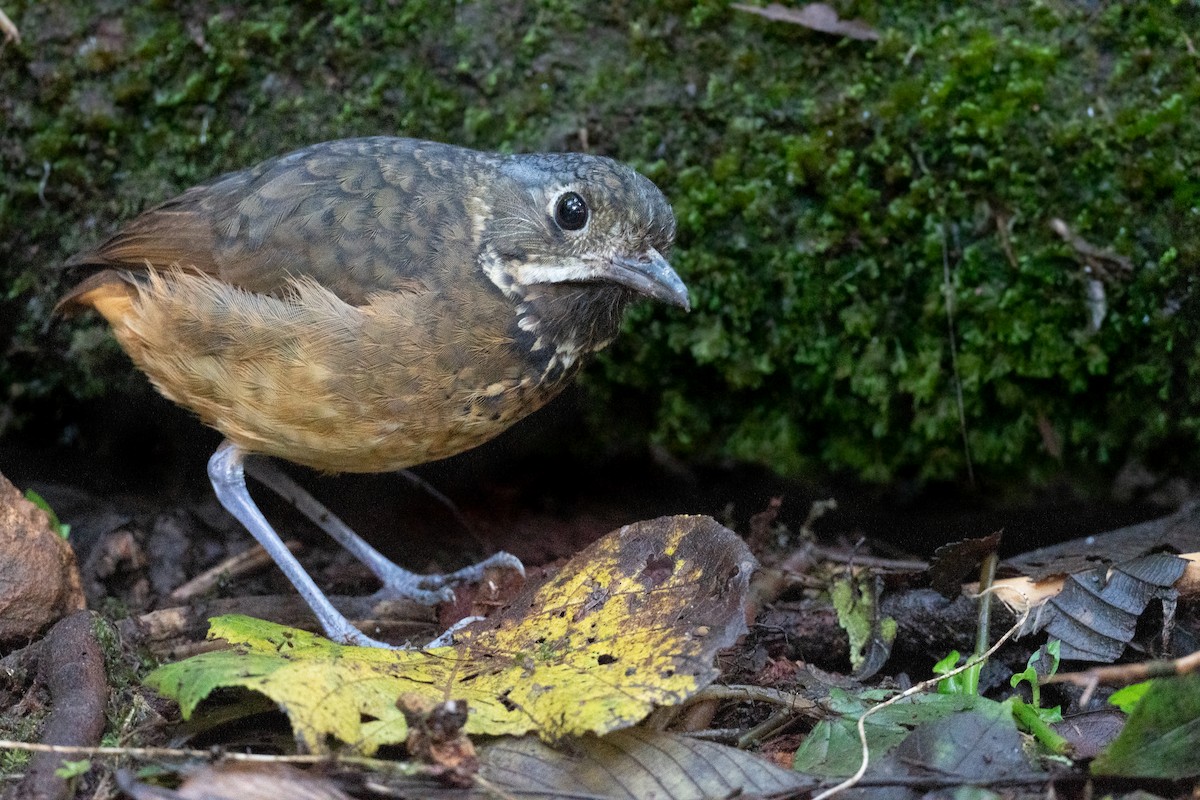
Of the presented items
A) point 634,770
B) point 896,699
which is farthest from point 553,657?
point 896,699

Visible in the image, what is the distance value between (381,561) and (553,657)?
1.81 m

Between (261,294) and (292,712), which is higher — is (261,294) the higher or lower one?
the higher one

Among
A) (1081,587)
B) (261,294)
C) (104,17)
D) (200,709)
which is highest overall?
(104,17)

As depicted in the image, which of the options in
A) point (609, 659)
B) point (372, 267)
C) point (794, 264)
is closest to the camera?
point (609, 659)

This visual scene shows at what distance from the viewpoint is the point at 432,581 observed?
4508mm

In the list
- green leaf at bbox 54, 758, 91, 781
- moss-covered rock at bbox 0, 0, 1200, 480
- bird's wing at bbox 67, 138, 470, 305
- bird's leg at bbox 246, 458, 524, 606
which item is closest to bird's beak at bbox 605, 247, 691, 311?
bird's wing at bbox 67, 138, 470, 305

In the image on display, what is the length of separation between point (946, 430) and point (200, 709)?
124 inches

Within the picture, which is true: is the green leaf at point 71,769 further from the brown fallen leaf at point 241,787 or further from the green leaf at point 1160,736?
the green leaf at point 1160,736

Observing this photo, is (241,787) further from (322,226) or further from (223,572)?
(223,572)

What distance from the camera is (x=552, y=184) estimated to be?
3.88 meters

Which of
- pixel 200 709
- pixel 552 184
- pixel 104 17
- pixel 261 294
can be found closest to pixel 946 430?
pixel 552 184

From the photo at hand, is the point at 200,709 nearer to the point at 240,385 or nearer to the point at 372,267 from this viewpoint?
the point at 240,385

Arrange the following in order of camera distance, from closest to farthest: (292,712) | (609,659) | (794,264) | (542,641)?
(292,712) < (609,659) < (542,641) < (794,264)

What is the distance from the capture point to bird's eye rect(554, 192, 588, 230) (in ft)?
12.5
